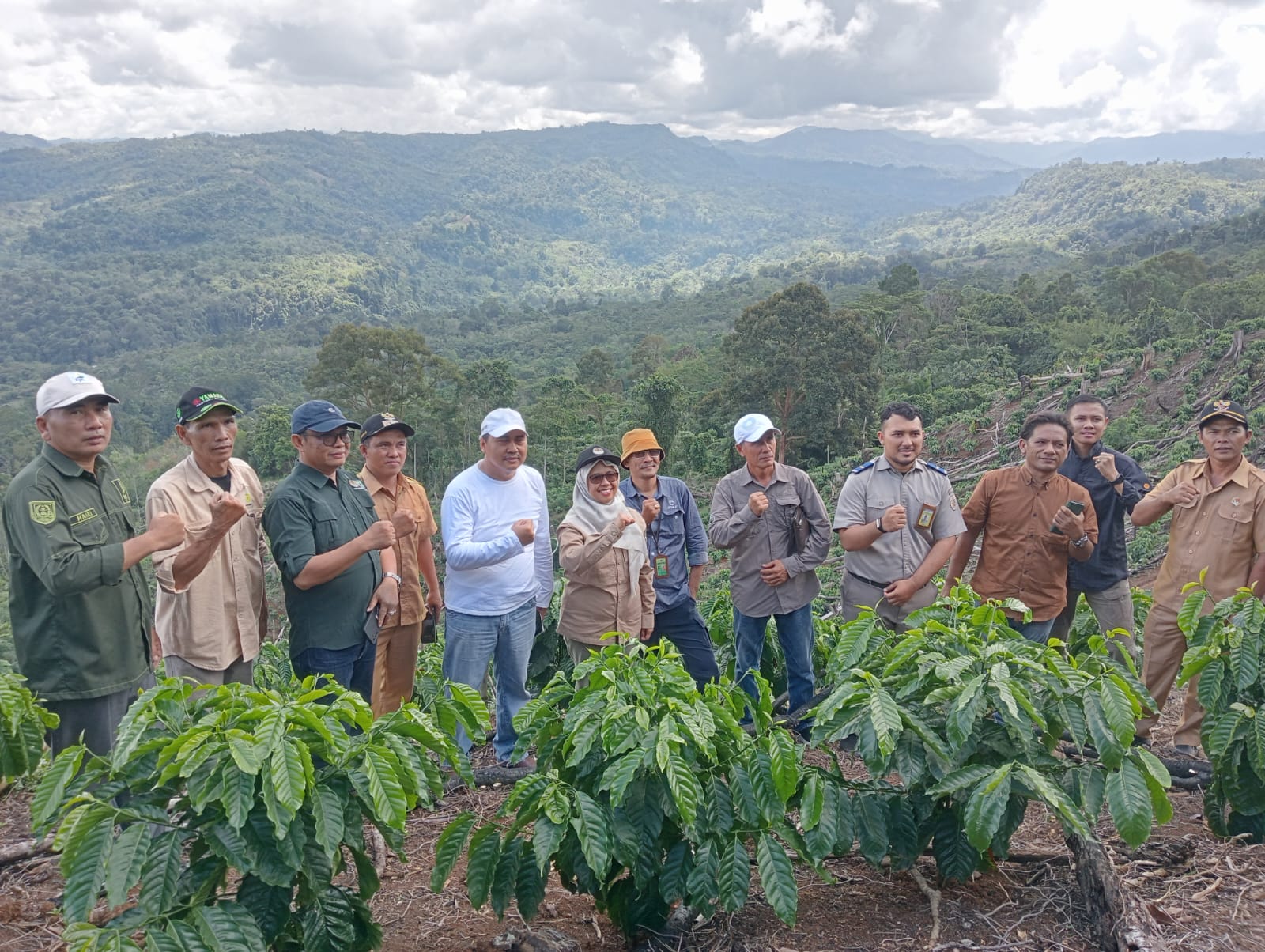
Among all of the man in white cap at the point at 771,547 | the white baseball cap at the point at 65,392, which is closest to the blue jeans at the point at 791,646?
the man in white cap at the point at 771,547

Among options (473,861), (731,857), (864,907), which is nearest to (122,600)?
(473,861)

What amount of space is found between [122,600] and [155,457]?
131 feet

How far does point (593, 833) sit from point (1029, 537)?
2.64 m

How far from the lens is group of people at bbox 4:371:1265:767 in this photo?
9.20ft

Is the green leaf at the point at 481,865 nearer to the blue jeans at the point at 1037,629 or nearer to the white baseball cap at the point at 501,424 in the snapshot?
the white baseball cap at the point at 501,424

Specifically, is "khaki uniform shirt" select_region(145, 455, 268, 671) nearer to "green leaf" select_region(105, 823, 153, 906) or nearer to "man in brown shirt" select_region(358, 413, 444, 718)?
"man in brown shirt" select_region(358, 413, 444, 718)

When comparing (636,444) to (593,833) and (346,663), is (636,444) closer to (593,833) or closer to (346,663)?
(346,663)

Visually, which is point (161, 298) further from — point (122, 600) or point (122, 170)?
point (122, 170)

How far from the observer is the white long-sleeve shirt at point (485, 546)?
3.62m

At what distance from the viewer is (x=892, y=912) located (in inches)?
101

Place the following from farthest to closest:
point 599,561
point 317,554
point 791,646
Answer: point 791,646, point 599,561, point 317,554

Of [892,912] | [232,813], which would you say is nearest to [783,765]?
[892,912]

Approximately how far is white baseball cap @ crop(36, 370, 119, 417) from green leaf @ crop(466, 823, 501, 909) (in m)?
1.65

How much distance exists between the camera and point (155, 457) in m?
38.5
